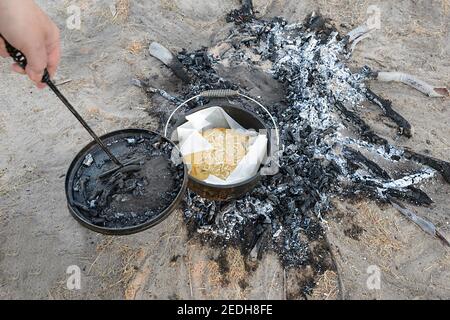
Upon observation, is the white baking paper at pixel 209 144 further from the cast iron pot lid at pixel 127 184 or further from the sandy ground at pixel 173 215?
the sandy ground at pixel 173 215

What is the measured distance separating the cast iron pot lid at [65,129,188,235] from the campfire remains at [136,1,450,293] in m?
0.89

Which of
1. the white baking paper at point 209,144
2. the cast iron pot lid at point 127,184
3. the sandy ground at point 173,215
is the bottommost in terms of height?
the sandy ground at point 173,215

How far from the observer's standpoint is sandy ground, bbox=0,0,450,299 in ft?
12.7

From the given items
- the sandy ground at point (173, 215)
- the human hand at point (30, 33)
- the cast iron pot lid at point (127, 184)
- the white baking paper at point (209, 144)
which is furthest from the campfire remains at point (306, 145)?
the human hand at point (30, 33)

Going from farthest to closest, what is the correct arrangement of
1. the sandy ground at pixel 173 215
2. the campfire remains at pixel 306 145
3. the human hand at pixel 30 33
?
the campfire remains at pixel 306 145, the sandy ground at pixel 173 215, the human hand at pixel 30 33

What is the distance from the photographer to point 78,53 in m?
5.77

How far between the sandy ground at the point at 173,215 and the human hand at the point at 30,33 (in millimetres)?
2135

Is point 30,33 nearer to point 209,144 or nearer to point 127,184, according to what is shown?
point 127,184

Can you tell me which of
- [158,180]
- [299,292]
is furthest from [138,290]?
[299,292]

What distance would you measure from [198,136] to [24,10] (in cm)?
217

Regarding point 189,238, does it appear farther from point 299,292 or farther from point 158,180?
point 299,292

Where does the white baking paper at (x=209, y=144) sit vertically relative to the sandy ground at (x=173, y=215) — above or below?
above

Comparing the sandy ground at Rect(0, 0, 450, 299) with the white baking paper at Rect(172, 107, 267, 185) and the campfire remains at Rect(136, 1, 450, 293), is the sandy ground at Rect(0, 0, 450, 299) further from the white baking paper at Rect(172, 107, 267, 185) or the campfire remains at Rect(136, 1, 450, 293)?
the white baking paper at Rect(172, 107, 267, 185)

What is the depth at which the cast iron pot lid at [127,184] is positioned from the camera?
3.17 meters
